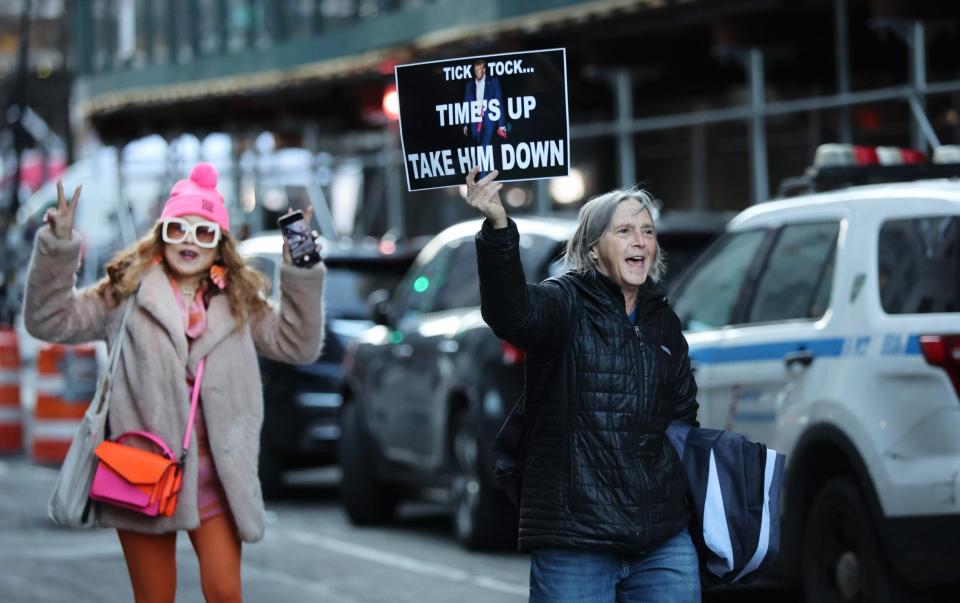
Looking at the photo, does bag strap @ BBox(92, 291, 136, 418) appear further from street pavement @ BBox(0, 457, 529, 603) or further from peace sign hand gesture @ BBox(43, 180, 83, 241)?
street pavement @ BBox(0, 457, 529, 603)

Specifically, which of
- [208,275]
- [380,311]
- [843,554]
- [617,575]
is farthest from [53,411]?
[617,575]

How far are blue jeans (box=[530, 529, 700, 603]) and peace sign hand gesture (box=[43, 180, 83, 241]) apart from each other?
200 cm

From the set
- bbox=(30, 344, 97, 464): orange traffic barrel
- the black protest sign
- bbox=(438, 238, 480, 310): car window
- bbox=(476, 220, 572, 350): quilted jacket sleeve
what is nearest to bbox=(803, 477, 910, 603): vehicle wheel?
the black protest sign

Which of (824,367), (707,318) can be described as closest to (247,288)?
(824,367)

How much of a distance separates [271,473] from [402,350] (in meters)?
2.60

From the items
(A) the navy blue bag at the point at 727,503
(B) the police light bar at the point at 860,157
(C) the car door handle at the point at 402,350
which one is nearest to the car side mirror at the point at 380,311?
(C) the car door handle at the point at 402,350

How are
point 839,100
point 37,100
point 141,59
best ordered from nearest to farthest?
point 839,100, point 141,59, point 37,100

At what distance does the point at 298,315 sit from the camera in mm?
7023

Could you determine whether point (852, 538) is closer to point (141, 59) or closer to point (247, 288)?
point (247, 288)

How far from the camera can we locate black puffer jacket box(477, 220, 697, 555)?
548 centimetres

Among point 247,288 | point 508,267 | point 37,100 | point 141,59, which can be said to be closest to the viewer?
point 508,267

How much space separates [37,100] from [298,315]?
53.5 m

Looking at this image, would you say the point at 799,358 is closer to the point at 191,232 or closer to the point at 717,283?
the point at 717,283

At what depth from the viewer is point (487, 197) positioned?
5395mm
